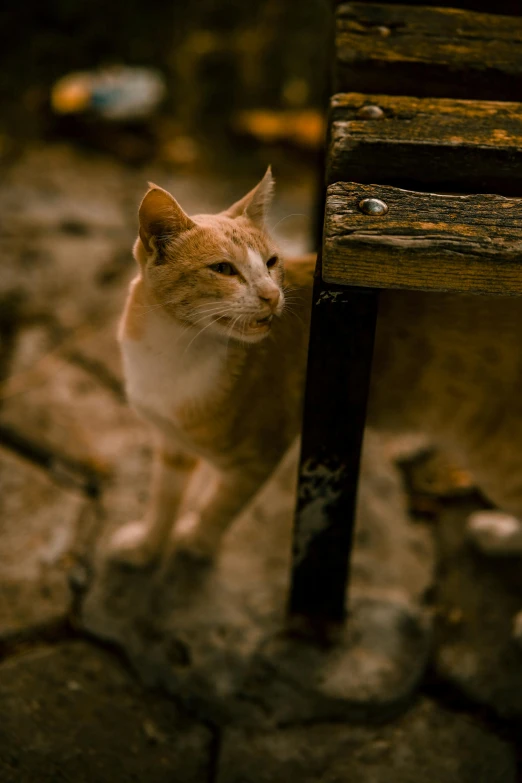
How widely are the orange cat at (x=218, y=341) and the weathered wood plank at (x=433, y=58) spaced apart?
37cm

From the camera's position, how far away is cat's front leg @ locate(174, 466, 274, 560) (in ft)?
5.95

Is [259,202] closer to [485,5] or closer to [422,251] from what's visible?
[422,251]

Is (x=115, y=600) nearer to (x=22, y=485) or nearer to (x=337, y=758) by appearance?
(x=22, y=485)

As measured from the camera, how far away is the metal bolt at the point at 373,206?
121 cm

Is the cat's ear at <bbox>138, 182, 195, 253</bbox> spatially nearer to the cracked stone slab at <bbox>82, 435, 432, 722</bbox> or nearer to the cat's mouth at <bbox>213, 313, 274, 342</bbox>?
the cat's mouth at <bbox>213, 313, 274, 342</bbox>

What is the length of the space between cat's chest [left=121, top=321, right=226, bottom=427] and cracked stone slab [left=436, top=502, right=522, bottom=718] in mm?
1050

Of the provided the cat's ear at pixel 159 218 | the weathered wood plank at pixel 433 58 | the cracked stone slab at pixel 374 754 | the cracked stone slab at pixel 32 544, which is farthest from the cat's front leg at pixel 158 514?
the weathered wood plank at pixel 433 58

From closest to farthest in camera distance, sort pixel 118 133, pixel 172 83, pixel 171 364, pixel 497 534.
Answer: pixel 171 364
pixel 497 534
pixel 118 133
pixel 172 83

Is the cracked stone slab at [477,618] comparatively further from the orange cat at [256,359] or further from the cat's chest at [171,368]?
the cat's chest at [171,368]

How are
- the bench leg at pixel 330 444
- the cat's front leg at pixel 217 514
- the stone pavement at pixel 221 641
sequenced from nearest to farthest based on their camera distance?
the bench leg at pixel 330 444 < the stone pavement at pixel 221 641 < the cat's front leg at pixel 217 514

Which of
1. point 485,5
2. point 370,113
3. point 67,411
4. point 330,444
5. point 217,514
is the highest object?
point 485,5

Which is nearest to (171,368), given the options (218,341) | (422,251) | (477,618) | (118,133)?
(218,341)

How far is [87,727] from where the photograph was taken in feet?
5.51

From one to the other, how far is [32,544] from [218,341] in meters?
0.99
